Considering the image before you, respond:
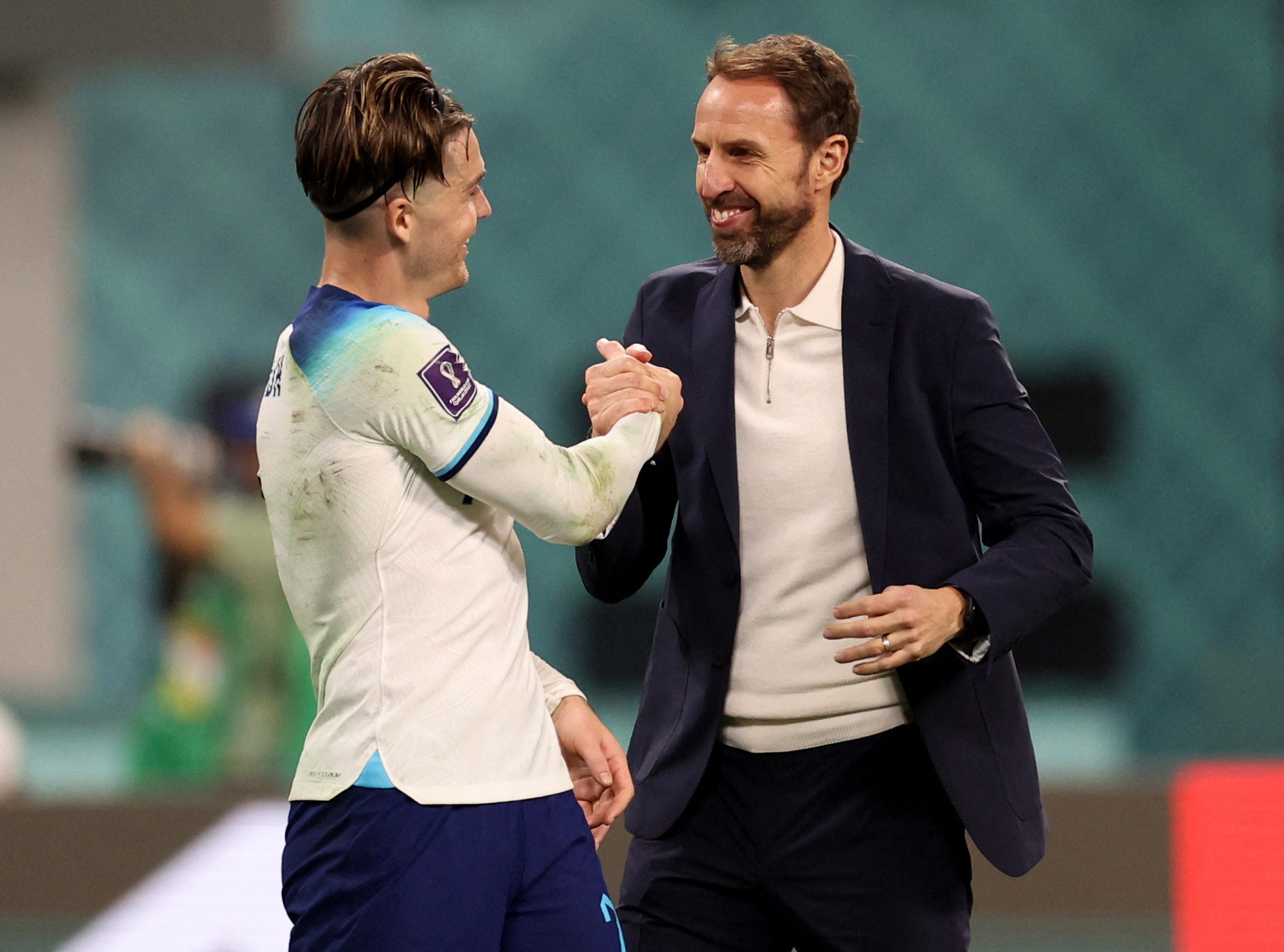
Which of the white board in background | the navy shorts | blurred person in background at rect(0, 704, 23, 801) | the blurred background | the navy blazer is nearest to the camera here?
the navy shorts

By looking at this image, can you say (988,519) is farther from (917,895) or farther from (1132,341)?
(1132,341)

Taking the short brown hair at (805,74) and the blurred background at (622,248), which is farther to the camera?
the blurred background at (622,248)

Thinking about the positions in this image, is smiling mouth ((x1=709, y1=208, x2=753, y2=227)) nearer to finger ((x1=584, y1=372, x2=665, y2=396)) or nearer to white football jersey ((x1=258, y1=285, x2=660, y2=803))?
finger ((x1=584, y1=372, x2=665, y2=396))

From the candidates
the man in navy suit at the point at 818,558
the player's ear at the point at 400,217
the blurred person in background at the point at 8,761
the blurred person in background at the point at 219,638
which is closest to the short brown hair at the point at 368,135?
the player's ear at the point at 400,217

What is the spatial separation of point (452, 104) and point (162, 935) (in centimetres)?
214

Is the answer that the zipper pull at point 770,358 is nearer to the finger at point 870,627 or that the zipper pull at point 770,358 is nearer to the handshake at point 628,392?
the handshake at point 628,392

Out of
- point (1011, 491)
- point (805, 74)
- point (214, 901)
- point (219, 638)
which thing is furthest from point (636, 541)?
point (219, 638)

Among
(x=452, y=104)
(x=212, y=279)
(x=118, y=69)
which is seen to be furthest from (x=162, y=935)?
(x=118, y=69)

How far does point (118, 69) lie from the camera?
22.2 feet

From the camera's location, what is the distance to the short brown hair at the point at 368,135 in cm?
155

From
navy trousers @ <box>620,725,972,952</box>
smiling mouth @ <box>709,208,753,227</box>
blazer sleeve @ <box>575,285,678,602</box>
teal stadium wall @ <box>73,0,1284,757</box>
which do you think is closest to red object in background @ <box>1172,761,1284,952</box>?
navy trousers @ <box>620,725,972,952</box>

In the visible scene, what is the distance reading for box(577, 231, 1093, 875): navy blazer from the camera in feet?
6.29

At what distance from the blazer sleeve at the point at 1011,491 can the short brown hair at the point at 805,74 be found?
0.27 m

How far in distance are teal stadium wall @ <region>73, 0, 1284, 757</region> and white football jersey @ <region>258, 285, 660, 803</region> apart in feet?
16.1
